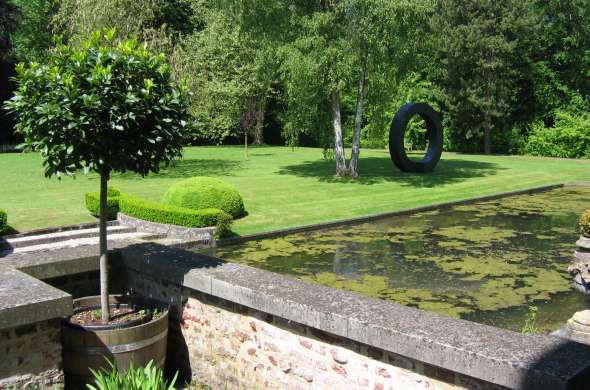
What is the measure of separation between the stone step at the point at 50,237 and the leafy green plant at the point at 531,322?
9.71m

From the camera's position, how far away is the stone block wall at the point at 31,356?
457cm

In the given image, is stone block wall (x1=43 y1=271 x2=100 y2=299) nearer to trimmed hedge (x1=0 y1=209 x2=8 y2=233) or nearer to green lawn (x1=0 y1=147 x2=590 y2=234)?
green lawn (x1=0 y1=147 x2=590 y2=234)

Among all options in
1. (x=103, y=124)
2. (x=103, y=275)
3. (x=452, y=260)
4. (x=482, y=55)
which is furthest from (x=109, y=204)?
(x=482, y=55)

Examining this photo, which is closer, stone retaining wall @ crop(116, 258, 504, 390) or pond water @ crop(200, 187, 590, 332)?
stone retaining wall @ crop(116, 258, 504, 390)

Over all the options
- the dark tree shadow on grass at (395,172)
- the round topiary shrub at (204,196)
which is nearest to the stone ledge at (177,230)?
the round topiary shrub at (204,196)

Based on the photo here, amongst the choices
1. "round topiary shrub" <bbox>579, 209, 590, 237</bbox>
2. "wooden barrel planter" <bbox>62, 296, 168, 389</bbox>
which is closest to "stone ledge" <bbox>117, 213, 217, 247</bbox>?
"round topiary shrub" <bbox>579, 209, 590, 237</bbox>

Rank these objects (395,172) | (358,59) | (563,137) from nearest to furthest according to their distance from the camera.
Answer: (358,59) < (395,172) < (563,137)

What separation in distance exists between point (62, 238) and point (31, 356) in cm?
914

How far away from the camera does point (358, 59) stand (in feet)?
70.7

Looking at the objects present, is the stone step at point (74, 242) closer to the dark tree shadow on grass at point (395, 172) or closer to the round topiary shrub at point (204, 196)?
the round topiary shrub at point (204, 196)

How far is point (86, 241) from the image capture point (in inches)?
518

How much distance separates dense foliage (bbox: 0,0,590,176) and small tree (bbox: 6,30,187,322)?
1070 centimetres

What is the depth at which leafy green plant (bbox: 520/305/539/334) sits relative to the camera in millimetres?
8140

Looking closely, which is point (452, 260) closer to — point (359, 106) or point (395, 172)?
point (359, 106)
